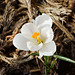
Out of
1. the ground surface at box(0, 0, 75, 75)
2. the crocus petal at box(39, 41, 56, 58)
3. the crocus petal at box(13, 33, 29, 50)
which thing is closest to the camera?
the crocus petal at box(39, 41, 56, 58)

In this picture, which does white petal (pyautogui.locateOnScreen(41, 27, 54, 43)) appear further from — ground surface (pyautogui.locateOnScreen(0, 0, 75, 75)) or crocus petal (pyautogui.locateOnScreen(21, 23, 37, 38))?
ground surface (pyautogui.locateOnScreen(0, 0, 75, 75))

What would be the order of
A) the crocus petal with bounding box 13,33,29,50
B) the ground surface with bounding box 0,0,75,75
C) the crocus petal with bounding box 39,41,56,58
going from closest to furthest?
the crocus petal with bounding box 39,41,56,58
the crocus petal with bounding box 13,33,29,50
the ground surface with bounding box 0,0,75,75

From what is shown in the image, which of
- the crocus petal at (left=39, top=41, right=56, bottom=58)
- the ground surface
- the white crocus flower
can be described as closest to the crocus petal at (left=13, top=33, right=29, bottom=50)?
the white crocus flower

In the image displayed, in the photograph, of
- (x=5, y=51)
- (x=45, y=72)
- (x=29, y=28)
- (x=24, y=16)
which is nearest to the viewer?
(x=29, y=28)

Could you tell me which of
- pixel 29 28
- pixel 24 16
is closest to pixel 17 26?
pixel 24 16

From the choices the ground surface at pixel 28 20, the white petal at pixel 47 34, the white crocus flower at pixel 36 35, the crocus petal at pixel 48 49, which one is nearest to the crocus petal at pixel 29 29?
the white crocus flower at pixel 36 35

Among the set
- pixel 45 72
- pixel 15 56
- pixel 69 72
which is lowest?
pixel 69 72

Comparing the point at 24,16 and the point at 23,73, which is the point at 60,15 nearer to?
the point at 24,16

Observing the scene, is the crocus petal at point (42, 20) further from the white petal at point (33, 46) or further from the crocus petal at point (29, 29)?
the white petal at point (33, 46)
